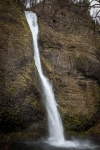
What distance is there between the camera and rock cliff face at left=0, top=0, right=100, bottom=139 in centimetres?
1069

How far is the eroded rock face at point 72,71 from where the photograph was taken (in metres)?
13.9

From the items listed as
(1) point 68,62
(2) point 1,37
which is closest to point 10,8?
(2) point 1,37

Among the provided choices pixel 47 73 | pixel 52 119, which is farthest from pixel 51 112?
pixel 47 73

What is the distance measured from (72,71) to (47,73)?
237 cm

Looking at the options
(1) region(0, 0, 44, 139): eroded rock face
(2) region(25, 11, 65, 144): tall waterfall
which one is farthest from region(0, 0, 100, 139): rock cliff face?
(2) region(25, 11, 65, 144): tall waterfall

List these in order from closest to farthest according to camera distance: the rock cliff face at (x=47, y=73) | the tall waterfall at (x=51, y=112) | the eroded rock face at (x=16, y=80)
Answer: the eroded rock face at (x=16, y=80) < the rock cliff face at (x=47, y=73) < the tall waterfall at (x=51, y=112)

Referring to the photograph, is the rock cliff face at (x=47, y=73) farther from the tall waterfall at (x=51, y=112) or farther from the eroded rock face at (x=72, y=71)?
the tall waterfall at (x=51, y=112)

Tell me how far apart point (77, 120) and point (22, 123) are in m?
4.40

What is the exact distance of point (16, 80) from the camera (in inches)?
437

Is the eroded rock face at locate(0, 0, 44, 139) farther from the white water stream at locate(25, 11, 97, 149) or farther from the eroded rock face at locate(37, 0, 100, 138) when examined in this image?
the eroded rock face at locate(37, 0, 100, 138)

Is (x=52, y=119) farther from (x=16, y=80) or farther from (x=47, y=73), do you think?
(x=47, y=73)

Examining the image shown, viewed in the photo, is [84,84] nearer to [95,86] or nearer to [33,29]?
[95,86]

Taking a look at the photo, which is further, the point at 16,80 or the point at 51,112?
the point at 51,112

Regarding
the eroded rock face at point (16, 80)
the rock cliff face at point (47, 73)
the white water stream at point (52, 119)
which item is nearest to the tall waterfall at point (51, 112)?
the white water stream at point (52, 119)
